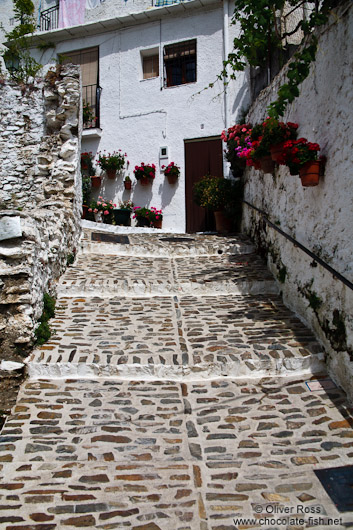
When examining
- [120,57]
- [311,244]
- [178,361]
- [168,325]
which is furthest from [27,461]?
[120,57]

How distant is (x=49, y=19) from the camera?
1323 cm

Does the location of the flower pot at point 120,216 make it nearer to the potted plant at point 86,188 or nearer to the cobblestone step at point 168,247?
the potted plant at point 86,188

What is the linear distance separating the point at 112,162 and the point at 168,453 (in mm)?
9398

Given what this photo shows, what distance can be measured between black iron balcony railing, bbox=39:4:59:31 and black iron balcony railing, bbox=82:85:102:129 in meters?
2.83

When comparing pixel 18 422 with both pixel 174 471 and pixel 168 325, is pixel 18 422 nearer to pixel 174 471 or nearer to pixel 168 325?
pixel 174 471

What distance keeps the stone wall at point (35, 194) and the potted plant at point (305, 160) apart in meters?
2.94

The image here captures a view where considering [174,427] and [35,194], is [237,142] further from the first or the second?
[174,427]

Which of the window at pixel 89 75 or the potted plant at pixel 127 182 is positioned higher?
the window at pixel 89 75

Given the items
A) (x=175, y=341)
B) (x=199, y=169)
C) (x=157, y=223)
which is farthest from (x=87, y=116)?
(x=175, y=341)

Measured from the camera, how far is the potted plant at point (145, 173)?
1095 cm

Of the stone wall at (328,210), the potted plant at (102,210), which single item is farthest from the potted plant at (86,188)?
the stone wall at (328,210)

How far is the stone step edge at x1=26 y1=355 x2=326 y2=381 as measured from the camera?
390cm

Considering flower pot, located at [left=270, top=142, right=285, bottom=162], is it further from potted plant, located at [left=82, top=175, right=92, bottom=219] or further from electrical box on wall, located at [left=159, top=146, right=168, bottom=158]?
potted plant, located at [left=82, top=175, right=92, bottom=219]

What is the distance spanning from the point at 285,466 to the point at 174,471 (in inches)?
30.7
